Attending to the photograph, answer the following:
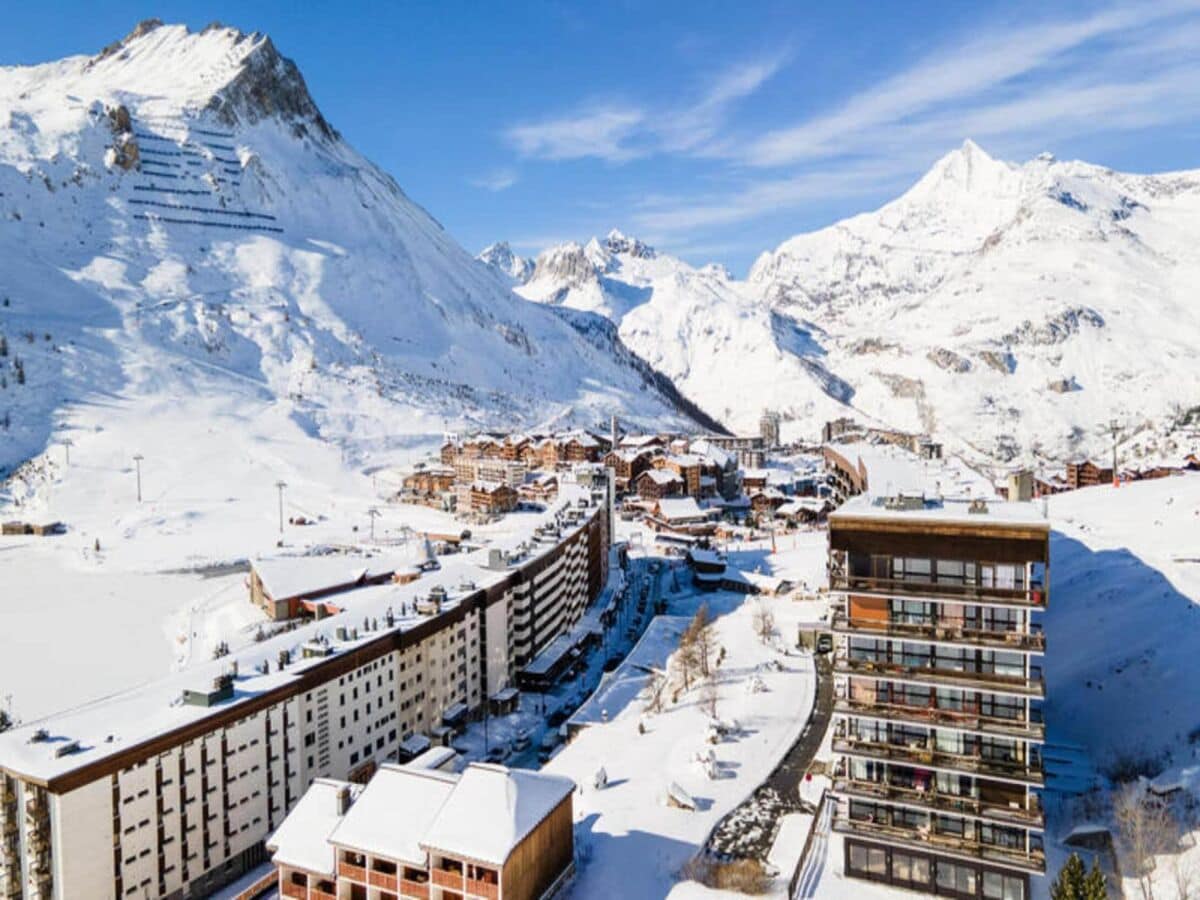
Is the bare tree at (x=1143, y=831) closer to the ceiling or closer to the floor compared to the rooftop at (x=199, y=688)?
closer to the floor

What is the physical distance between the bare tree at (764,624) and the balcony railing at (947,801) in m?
30.6

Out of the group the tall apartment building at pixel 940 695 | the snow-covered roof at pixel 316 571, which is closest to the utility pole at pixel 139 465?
the snow-covered roof at pixel 316 571

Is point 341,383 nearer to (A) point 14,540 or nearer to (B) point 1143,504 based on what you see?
(A) point 14,540

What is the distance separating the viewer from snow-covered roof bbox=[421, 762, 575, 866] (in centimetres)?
2753

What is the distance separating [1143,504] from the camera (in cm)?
7575

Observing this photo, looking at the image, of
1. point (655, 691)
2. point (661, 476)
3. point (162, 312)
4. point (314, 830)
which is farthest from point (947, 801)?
point (162, 312)

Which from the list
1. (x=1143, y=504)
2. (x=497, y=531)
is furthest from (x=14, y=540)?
(x=1143, y=504)

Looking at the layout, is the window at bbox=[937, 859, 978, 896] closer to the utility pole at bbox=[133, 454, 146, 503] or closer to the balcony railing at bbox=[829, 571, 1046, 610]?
the balcony railing at bbox=[829, 571, 1046, 610]

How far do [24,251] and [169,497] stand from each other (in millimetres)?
86938

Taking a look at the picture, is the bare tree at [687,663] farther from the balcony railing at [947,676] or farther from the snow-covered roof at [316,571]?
the snow-covered roof at [316,571]

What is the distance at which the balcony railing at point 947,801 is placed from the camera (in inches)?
1033

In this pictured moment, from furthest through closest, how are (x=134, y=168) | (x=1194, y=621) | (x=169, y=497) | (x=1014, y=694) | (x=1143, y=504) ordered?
(x=134, y=168), (x=169, y=497), (x=1143, y=504), (x=1194, y=621), (x=1014, y=694)

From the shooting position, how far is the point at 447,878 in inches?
1101

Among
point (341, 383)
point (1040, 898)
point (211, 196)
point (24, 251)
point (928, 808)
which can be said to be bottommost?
point (1040, 898)
